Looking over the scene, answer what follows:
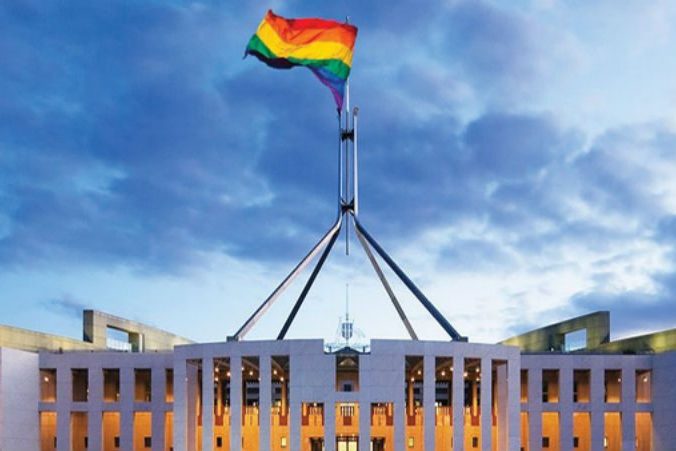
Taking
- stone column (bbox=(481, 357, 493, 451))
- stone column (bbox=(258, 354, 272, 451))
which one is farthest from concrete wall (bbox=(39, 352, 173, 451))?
stone column (bbox=(481, 357, 493, 451))

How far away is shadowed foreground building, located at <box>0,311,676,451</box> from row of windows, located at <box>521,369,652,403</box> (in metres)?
0.12

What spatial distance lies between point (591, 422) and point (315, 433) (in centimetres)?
1733

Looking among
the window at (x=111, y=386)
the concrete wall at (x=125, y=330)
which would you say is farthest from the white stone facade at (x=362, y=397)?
the concrete wall at (x=125, y=330)

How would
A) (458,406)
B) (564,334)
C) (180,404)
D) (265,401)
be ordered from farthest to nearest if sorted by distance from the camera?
(564,334)
(180,404)
(458,406)
(265,401)

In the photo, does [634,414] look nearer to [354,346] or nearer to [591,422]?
[591,422]

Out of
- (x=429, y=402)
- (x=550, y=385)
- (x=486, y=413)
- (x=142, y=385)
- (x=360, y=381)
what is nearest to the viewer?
(x=360, y=381)

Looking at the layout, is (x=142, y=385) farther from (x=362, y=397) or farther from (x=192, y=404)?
(x=362, y=397)

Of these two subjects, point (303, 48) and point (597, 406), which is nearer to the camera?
point (303, 48)

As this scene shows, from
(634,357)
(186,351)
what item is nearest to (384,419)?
(186,351)

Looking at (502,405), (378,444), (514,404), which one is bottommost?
(378,444)

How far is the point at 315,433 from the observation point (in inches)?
1953

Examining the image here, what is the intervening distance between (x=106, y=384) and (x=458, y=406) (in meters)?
26.5

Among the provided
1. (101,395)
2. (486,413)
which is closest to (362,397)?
(486,413)

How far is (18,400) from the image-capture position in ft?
165
